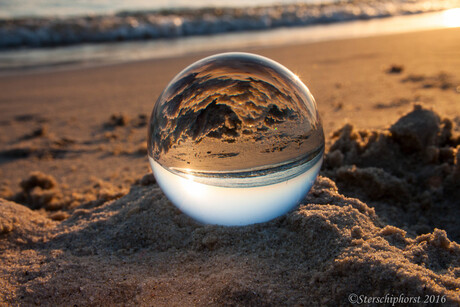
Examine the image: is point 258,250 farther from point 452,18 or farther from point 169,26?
point 452,18

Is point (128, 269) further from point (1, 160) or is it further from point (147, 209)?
point (1, 160)

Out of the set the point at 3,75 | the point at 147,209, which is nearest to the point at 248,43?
the point at 3,75

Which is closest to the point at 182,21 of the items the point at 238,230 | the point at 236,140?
the point at 238,230


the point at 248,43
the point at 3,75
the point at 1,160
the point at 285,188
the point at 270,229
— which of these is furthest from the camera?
the point at 248,43

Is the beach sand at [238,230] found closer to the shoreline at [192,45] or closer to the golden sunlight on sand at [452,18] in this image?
the shoreline at [192,45]

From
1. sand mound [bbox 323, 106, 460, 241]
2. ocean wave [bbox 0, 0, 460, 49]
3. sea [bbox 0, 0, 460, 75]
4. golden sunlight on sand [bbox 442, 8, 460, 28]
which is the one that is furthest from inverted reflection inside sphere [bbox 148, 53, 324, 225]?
golden sunlight on sand [bbox 442, 8, 460, 28]

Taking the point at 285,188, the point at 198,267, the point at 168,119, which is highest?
the point at 168,119

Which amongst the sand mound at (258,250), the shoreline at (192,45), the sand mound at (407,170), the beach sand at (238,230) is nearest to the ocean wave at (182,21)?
the shoreline at (192,45)
